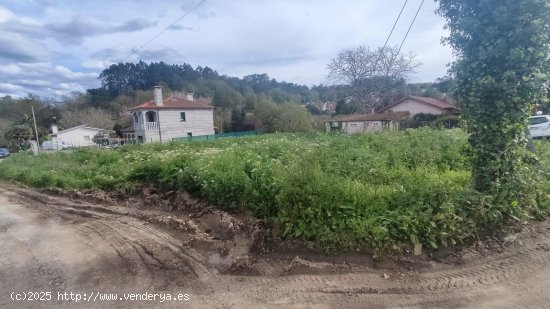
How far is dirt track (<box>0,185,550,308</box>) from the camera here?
3121 millimetres

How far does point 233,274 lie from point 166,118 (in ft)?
110

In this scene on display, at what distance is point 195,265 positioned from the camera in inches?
158

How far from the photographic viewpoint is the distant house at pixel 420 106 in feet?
110

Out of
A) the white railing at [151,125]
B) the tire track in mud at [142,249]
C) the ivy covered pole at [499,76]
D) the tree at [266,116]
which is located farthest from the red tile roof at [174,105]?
the ivy covered pole at [499,76]

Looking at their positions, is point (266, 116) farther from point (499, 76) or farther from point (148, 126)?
point (499, 76)

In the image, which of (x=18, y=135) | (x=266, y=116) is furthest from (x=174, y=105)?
(x=18, y=135)

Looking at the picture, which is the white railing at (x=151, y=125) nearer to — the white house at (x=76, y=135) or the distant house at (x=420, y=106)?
the white house at (x=76, y=135)

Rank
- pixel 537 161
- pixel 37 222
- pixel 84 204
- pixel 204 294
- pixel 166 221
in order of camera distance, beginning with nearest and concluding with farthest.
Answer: pixel 204 294 → pixel 537 161 → pixel 166 221 → pixel 37 222 → pixel 84 204

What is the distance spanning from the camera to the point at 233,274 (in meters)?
3.74

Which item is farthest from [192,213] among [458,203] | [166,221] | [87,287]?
[458,203]

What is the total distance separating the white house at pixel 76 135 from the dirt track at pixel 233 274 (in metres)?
43.9

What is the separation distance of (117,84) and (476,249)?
236ft

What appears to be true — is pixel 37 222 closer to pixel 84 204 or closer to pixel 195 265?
pixel 84 204

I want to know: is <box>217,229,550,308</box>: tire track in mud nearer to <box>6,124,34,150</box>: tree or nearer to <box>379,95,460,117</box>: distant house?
<box>379,95,460,117</box>: distant house
